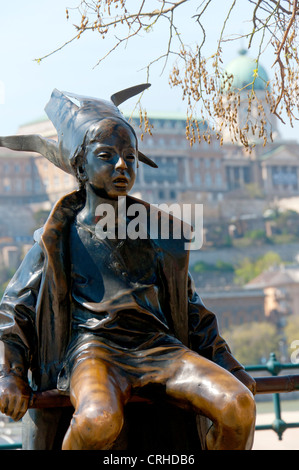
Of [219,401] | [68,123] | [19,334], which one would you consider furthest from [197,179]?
[219,401]

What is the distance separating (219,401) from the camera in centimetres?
255

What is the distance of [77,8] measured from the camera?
14.8 ft

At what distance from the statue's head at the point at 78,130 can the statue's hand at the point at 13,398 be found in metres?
0.69

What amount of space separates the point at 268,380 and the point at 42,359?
2.52 feet

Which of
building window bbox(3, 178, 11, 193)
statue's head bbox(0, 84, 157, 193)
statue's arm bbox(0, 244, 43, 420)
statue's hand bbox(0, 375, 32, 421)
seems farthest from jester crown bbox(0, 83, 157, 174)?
building window bbox(3, 178, 11, 193)

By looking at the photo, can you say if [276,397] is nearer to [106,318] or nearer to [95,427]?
[106,318]

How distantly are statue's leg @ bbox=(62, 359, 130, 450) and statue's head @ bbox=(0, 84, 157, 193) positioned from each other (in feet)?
2.26

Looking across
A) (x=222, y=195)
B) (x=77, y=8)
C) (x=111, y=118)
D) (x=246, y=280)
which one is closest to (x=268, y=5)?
(x=77, y=8)

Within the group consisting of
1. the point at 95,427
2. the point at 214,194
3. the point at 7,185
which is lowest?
the point at 95,427

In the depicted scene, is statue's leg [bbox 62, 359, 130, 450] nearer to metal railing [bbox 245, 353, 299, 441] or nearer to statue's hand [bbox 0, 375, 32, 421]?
statue's hand [bbox 0, 375, 32, 421]

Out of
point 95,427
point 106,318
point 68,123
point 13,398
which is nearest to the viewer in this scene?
point 95,427

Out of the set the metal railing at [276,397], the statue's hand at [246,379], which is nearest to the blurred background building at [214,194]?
the metal railing at [276,397]

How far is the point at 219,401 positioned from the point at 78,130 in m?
1.00
